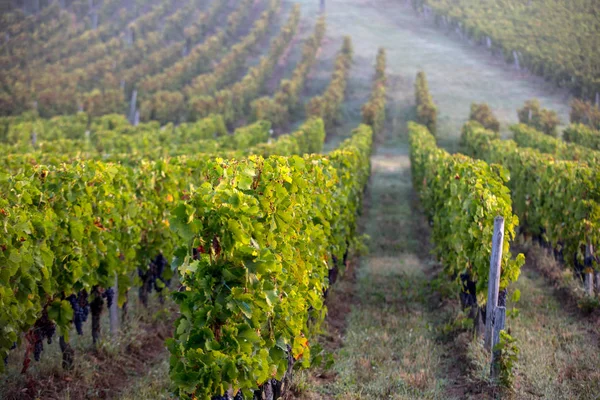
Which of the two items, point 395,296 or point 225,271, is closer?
point 225,271

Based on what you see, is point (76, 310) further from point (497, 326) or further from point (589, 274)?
point (589, 274)

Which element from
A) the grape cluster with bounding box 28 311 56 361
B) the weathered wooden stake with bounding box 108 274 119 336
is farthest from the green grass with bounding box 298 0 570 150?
the grape cluster with bounding box 28 311 56 361

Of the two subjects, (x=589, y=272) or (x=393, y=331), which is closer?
(x=393, y=331)

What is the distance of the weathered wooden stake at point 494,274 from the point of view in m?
6.51

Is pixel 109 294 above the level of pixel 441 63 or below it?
above

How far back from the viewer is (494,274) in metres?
6.62

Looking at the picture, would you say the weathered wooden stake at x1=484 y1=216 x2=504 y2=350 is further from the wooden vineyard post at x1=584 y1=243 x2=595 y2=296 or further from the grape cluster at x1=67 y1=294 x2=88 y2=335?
the grape cluster at x1=67 y1=294 x2=88 y2=335

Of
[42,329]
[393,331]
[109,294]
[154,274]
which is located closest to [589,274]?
[393,331]

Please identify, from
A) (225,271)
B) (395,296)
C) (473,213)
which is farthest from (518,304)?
(225,271)

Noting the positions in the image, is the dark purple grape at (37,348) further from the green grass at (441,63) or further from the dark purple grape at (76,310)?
the green grass at (441,63)

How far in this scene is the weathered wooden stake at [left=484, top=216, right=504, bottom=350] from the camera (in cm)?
651

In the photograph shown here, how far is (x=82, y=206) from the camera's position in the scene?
22.3ft

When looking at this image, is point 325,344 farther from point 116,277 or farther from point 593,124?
point 593,124

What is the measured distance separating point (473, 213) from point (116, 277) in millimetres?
4617
